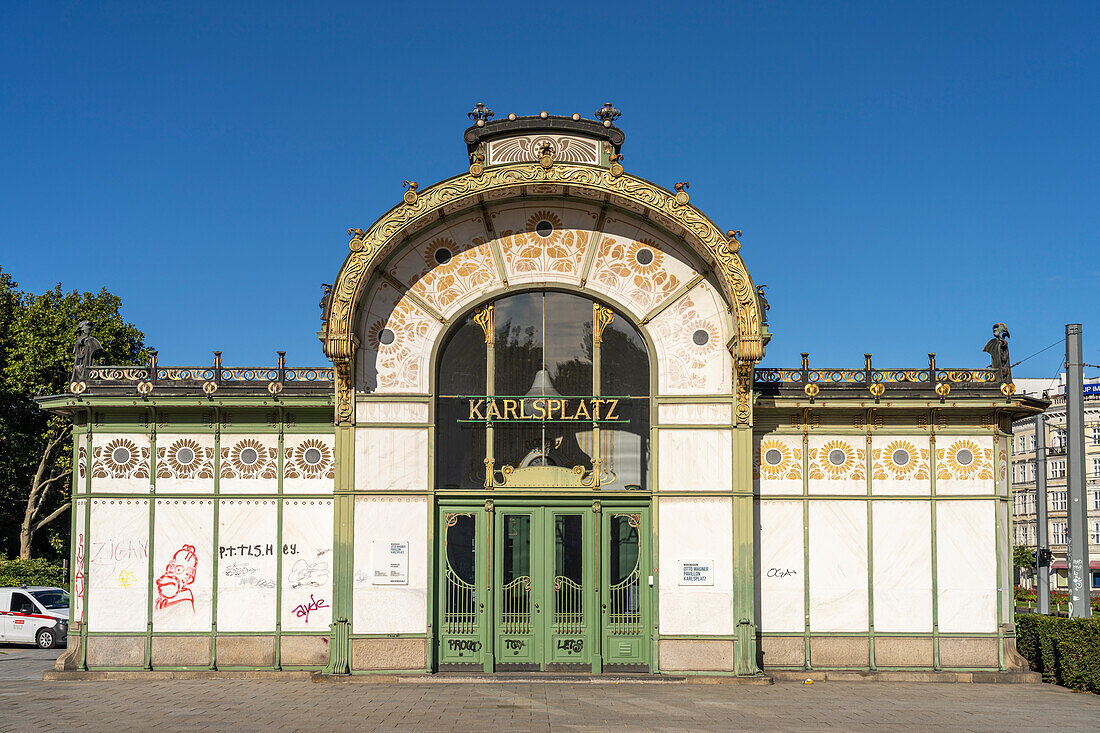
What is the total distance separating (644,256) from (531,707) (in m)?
7.65

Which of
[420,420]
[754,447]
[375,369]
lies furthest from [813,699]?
[375,369]


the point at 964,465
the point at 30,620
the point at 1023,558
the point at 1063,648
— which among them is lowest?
the point at 1023,558

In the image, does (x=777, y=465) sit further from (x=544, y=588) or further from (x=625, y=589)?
(x=544, y=588)

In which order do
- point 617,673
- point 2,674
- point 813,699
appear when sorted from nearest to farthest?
point 813,699, point 617,673, point 2,674

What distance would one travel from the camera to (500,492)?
16406mm

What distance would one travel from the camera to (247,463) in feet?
55.7

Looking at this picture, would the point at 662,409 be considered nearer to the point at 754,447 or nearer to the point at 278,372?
the point at 754,447

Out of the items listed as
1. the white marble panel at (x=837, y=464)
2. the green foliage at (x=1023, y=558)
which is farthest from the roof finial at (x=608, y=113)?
the green foliage at (x=1023, y=558)

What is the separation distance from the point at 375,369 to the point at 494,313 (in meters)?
2.24

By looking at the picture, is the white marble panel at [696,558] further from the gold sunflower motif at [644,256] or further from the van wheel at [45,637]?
the van wheel at [45,637]

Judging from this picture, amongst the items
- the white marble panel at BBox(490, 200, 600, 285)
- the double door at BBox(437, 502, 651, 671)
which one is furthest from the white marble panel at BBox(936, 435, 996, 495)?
A: the white marble panel at BBox(490, 200, 600, 285)

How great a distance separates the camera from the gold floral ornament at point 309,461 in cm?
1689

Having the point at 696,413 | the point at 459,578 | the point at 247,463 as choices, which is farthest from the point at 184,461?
the point at 696,413

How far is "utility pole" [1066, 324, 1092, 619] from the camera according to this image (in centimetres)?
1772
